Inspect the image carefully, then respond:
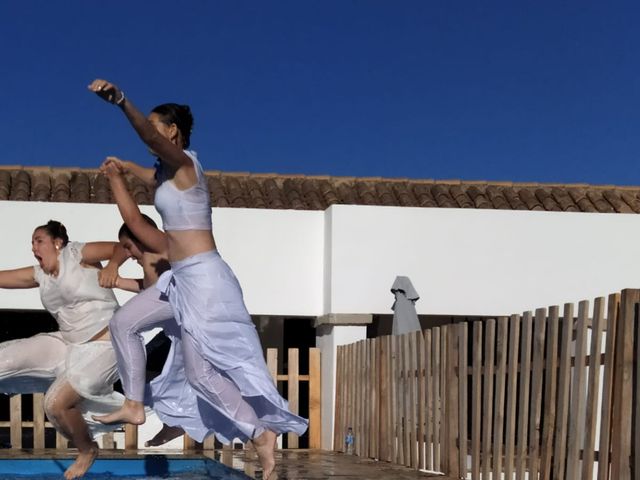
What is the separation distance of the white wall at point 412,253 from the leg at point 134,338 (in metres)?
7.87

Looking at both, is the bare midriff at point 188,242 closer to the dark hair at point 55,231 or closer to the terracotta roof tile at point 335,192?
the dark hair at point 55,231

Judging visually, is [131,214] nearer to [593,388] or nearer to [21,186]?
[593,388]

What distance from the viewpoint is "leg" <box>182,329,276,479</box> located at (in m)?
5.83

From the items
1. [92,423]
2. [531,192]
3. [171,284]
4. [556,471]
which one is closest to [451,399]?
[556,471]

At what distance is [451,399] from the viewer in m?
9.18

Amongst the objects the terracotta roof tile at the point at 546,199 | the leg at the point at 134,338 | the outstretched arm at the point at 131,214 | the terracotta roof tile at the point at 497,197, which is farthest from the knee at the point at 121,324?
the terracotta roof tile at the point at 546,199

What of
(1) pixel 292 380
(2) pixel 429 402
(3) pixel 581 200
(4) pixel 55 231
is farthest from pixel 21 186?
(4) pixel 55 231

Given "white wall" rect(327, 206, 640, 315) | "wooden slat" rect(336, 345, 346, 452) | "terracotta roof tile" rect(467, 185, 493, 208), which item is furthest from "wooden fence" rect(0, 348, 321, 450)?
"terracotta roof tile" rect(467, 185, 493, 208)

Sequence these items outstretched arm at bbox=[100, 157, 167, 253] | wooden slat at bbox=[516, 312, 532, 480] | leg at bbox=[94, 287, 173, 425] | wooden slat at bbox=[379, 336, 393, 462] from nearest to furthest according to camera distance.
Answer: outstretched arm at bbox=[100, 157, 167, 253]
leg at bbox=[94, 287, 173, 425]
wooden slat at bbox=[516, 312, 532, 480]
wooden slat at bbox=[379, 336, 393, 462]

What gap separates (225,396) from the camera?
5.84 metres

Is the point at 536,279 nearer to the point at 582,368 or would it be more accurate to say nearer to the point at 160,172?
the point at 582,368

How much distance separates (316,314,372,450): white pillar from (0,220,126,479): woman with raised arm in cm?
718

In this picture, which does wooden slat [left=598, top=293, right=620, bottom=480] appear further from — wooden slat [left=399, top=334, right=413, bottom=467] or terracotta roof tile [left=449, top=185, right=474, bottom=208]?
terracotta roof tile [left=449, top=185, right=474, bottom=208]

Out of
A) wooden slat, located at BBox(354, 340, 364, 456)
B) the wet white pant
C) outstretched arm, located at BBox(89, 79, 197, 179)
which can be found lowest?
wooden slat, located at BBox(354, 340, 364, 456)
